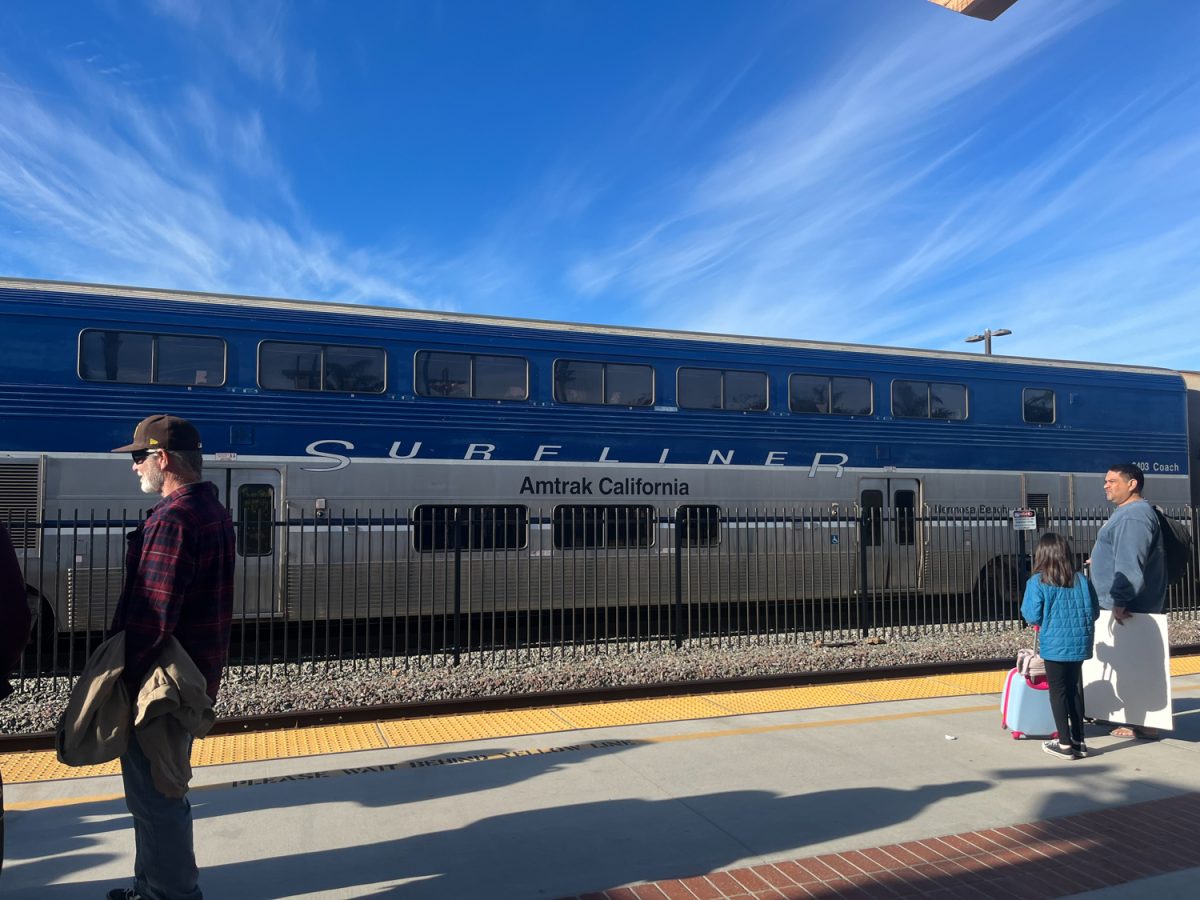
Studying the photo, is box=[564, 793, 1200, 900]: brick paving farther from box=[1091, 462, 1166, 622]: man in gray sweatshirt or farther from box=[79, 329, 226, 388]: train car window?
box=[79, 329, 226, 388]: train car window

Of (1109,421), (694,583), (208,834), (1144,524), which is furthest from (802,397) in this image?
(208,834)

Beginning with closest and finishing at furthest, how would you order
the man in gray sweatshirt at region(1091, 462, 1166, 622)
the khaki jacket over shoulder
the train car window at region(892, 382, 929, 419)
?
1. the khaki jacket over shoulder
2. the man in gray sweatshirt at region(1091, 462, 1166, 622)
3. the train car window at region(892, 382, 929, 419)

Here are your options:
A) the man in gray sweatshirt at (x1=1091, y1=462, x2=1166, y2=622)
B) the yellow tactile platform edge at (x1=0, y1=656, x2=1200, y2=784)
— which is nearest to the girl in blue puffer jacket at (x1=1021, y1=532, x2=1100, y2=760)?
the man in gray sweatshirt at (x1=1091, y1=462, x2=1166, y2=622)

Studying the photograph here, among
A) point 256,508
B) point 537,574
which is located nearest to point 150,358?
point 256,508

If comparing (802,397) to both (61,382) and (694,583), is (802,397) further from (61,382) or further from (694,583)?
(61,382)

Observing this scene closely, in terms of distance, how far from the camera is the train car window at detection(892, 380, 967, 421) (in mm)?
13539

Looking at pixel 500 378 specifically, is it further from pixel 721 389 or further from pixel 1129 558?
pixel 1129 558

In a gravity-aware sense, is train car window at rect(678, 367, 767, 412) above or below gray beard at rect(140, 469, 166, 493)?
above

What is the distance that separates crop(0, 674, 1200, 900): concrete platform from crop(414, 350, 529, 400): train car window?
5.98 metres

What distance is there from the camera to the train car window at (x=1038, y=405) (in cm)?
1425

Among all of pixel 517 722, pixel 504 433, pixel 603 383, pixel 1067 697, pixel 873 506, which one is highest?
pixel 603 383

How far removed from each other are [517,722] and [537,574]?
4.93 meters

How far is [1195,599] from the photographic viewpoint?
1310 centimetres

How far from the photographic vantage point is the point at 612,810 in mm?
4691
